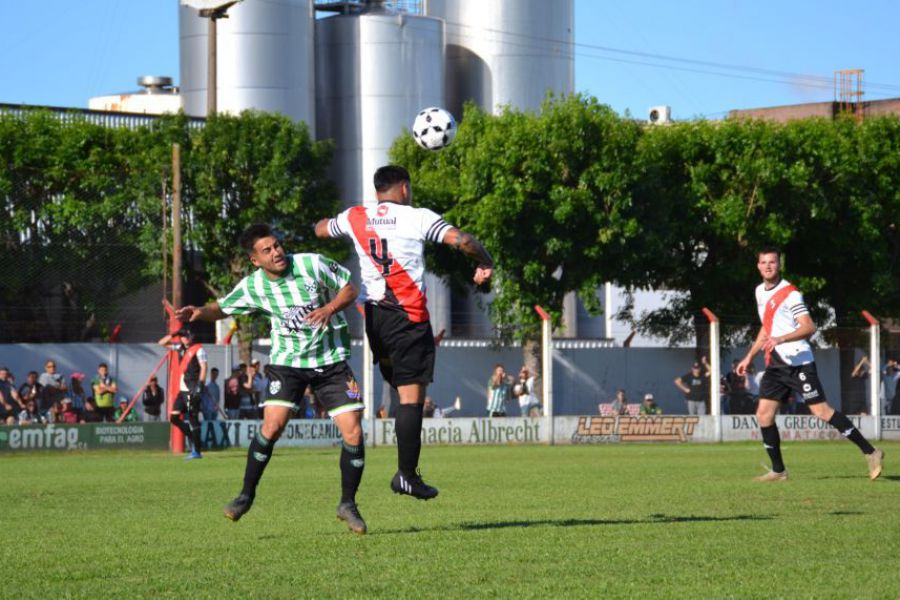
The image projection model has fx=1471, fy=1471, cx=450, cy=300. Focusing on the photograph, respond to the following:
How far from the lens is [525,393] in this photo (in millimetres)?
29562

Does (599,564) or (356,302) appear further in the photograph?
(356,302)

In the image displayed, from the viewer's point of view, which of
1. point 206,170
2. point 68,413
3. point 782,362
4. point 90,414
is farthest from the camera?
point 206,170

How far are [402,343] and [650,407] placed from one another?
2114cm

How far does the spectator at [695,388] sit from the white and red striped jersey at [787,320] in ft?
48.6

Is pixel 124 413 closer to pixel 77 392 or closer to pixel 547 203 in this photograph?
pixel 77 392

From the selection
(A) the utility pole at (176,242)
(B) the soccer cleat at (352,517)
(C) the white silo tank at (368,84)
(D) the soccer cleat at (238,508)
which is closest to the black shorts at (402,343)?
(B) the soccer cleat at (352,517)

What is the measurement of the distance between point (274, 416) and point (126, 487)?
6.00m

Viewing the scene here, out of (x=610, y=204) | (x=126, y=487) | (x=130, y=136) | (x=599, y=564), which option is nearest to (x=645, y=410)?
(x=610, y=204)

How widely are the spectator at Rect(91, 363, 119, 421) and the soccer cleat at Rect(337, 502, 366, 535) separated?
1889 cm

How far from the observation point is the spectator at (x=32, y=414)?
1046 inches

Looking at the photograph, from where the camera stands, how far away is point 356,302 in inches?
392

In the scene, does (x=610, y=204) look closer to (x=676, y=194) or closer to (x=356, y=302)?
(x=676, y=194)

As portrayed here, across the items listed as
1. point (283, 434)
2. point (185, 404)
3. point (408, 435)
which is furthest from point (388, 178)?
point (283, 434)

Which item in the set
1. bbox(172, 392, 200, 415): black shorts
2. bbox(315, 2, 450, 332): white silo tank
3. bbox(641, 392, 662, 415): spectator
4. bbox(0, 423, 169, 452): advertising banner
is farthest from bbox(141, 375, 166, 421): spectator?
bbox(315, 2, 450, 332): white silo tank
